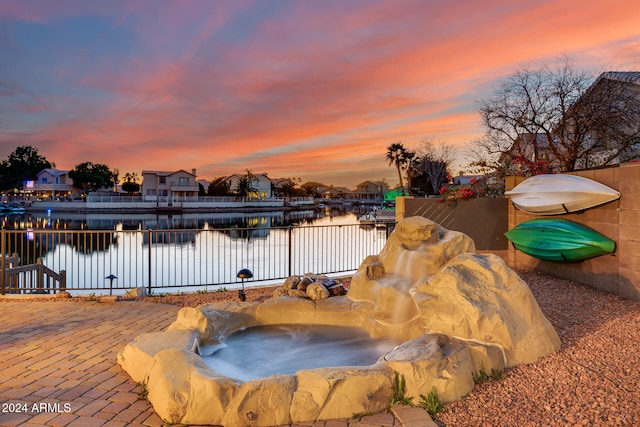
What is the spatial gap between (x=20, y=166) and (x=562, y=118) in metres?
99.5

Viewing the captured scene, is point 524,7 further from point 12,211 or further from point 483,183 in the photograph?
point 12,211

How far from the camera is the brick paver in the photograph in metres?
3.21

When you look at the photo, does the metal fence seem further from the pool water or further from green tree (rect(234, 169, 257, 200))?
green tree (rect(234, 169, 257, 200))

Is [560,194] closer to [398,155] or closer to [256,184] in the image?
[398,155]

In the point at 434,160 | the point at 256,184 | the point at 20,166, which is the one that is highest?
the point at 20,166

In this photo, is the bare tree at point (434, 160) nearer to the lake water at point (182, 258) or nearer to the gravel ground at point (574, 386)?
the lake water at point (182, 258)

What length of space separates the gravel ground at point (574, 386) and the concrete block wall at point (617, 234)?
1184 millimetres

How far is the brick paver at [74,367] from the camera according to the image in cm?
321

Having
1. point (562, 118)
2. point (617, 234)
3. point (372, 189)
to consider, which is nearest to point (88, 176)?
point (372, 189)

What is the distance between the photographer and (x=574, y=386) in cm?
355

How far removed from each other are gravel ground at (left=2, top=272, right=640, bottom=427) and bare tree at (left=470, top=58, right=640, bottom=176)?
26.8 ft

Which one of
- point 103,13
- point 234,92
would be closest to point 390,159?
point 234,92

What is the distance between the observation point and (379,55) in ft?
47.2

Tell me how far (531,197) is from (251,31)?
10652 mm
